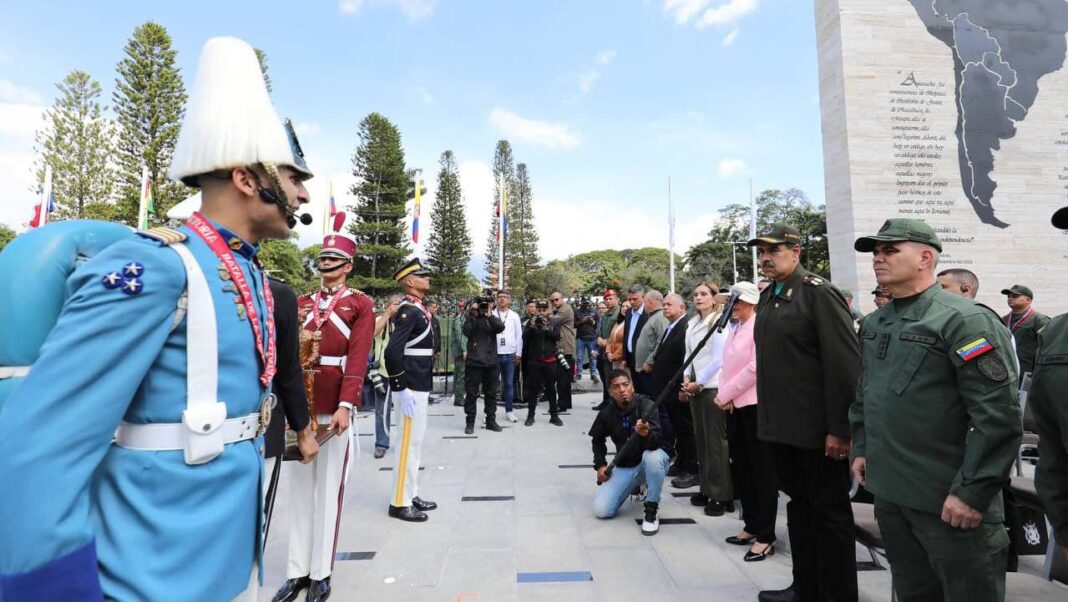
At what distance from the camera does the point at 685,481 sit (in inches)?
196

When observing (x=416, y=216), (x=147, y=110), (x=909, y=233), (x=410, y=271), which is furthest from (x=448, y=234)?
(x=909, y=233)

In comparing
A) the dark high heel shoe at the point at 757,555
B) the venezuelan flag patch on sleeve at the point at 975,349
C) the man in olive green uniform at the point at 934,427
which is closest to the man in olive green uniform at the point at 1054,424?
the man in olive green uniform at the point at 934,427

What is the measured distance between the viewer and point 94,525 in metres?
0.91

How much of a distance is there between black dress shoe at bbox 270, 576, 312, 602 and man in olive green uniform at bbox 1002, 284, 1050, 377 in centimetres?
696

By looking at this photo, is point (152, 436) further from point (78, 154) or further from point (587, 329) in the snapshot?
point (78, 154)

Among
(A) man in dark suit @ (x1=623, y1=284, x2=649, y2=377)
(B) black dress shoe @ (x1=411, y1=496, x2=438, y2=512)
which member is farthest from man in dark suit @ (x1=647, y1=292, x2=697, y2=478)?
(B) black dress shoe @ (x1=411, y1=496, x2=438, y2=512)

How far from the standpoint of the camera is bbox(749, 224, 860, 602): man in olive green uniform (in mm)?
2531

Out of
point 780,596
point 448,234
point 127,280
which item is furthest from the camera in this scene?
point 448,234

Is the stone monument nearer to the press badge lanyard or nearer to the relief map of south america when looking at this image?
the relief map of south america

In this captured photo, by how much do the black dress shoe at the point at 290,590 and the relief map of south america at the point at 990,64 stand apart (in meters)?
10.6

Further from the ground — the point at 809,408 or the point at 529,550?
the point at 809,408

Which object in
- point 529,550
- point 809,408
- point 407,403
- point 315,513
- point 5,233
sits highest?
point 5,233

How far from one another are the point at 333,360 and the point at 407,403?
1156mm

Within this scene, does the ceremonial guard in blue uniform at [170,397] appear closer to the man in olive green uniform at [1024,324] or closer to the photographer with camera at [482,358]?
the photographer with camera at [482,358]
